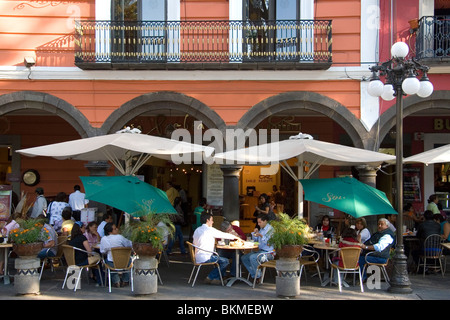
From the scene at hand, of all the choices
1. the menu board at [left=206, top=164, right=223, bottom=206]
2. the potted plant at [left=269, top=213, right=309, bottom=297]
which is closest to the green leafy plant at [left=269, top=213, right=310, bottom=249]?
the potted plant at [left=269, top=213, right=309, bottom=297]

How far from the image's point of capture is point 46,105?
12.4 m

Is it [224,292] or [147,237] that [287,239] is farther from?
[147,237]

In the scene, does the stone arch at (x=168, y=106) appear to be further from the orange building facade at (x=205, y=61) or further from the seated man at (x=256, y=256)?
the seated man at (x=256, y=256)

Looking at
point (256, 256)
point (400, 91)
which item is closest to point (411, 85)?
point (400, 91)

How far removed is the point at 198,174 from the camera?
16.1m

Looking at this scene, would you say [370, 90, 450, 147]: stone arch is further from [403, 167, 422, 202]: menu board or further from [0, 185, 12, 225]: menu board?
[0, 185, 12, 225]: menu board

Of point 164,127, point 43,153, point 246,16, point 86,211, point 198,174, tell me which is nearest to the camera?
point 43,153

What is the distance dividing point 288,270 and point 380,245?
5.89 ft

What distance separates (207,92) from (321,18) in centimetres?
316

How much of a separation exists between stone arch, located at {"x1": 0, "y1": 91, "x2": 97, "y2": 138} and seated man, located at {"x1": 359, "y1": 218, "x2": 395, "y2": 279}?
667cm

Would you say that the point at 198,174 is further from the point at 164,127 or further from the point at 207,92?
the point at 207,92

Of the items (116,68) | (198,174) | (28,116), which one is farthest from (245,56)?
(28,116)

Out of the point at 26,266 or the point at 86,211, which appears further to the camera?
the point at 86,211

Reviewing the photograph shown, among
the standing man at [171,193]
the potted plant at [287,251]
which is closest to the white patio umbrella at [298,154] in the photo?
the potted plant at [287,251]
